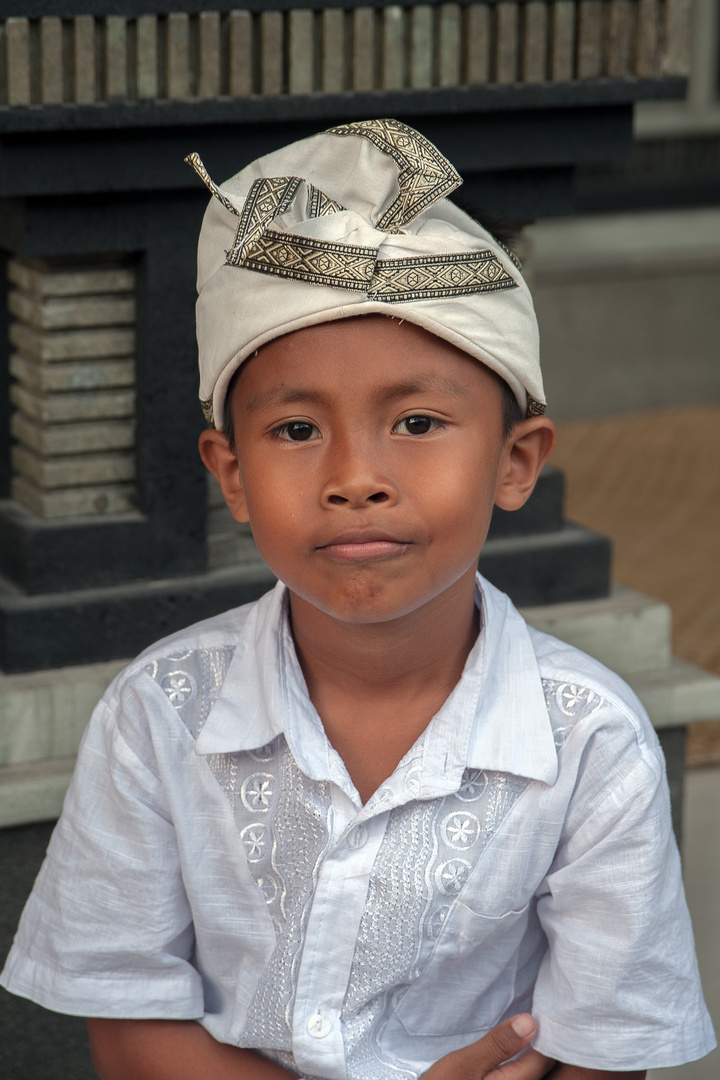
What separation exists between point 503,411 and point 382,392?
150 millimetres

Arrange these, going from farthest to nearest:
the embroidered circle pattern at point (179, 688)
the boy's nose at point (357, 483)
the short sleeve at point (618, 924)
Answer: the embroidered circle pattern at point (179, 688) → the short sleeve at point (618, 924) → the boy's nose at point (357, 483)

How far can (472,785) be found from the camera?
1.29 meters

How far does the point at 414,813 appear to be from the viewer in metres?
1.27

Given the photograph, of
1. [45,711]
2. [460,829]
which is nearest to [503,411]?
[460,829]

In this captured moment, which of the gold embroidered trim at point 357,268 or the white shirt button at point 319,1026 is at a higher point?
the gold embroidered trim at point 357,268

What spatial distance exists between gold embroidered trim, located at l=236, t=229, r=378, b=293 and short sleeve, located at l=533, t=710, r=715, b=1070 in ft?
1.46

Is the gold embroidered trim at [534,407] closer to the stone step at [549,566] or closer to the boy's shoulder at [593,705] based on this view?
the boy's shoulder at [593,705]

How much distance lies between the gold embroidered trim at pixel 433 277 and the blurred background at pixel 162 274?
679 mm

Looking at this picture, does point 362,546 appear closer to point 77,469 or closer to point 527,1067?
point 527,1067

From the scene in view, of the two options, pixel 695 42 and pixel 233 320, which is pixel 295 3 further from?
pixel 695 42

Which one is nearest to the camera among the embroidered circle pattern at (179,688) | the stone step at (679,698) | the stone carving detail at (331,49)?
the embroidered circle pattern at (179,688)

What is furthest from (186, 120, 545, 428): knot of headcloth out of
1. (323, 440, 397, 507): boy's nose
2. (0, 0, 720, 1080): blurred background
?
(0, 0, 720, 1080): blurred background

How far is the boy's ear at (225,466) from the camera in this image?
1346 millimetres

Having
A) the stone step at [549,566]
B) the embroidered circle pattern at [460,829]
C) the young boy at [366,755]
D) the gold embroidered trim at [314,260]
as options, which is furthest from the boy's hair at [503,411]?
the stone step at [549,566]
